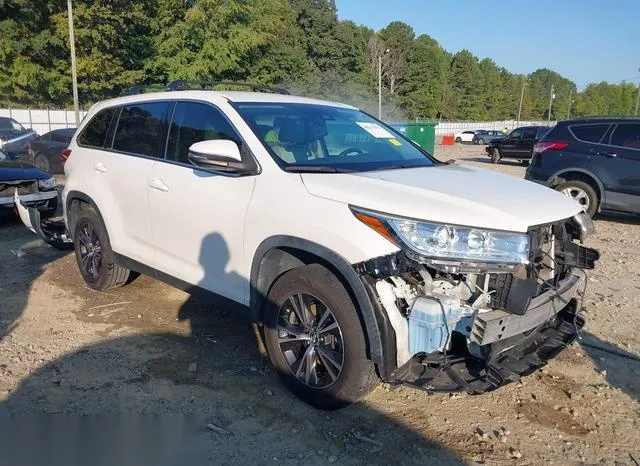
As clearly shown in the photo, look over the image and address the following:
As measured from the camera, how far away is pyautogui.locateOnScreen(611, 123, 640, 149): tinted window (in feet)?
30.0

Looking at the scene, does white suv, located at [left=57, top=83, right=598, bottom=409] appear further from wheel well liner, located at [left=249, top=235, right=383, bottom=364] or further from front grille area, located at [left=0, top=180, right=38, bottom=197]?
front grille area, located at [left=0, top=180, right=38, bottom=197]

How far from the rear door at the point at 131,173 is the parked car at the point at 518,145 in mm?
21923

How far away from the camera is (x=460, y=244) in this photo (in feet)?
9.43

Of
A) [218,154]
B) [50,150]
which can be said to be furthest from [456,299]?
[50,150]

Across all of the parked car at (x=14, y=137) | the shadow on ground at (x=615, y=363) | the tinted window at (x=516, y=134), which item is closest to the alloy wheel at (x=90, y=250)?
the shadow on ground at (x=615, y=363)

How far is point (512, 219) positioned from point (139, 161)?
312 centimetres

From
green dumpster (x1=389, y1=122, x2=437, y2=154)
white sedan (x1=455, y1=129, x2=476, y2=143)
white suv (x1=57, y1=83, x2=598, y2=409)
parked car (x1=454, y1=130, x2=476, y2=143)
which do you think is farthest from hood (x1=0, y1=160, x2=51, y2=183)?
parked car (x1=454, y1=130, x2=476, y2=143)

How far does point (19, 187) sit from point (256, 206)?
6.26 meters

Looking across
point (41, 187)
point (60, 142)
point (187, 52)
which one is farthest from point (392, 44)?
point (41, 187)

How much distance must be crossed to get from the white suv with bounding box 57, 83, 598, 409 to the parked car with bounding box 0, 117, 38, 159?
1633cm

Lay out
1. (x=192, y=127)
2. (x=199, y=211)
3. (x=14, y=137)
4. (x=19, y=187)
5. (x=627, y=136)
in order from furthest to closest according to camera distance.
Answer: (x=14, y=137), (x=627, y=136), (x=19, y=187), (x=192, y=127), (x=199, y=211)

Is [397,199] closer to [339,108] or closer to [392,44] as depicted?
[339,108]

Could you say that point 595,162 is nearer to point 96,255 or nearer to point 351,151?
point 351,151

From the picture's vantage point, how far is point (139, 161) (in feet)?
15.3
